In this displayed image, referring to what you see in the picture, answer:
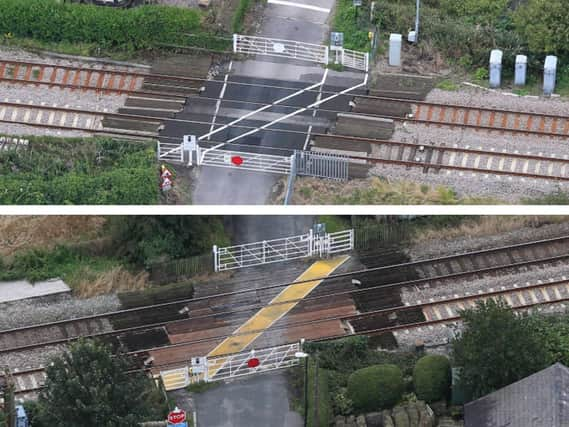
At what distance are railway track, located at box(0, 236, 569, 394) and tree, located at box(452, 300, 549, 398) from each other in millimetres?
6145

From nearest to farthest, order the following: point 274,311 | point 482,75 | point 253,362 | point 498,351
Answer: point 498,351, point 253,362, point 274,311, point 482,75

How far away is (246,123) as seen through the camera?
7512cm

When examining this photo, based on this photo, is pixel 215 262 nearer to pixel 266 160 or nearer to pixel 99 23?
pixel 266 160

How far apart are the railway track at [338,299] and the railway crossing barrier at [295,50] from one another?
10.5 m

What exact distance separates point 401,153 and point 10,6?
18.0 m

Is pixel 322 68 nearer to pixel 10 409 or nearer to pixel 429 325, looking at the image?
pixel 429 325

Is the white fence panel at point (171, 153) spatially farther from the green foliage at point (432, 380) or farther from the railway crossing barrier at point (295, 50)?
the green foliage at point (432, 380)

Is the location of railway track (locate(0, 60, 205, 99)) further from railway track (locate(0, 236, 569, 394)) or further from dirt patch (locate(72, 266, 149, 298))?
railway track (locate(0, 236, 569, 394))

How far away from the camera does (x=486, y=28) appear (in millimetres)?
78562

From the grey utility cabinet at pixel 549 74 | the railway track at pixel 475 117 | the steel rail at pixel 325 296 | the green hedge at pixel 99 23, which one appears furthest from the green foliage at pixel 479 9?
the steel rail at pixel 325 296

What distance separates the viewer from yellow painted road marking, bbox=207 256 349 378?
6788cm

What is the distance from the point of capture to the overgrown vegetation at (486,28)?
251ft

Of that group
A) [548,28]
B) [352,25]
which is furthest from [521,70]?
[352,25]

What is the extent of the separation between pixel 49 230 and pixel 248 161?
824cm
